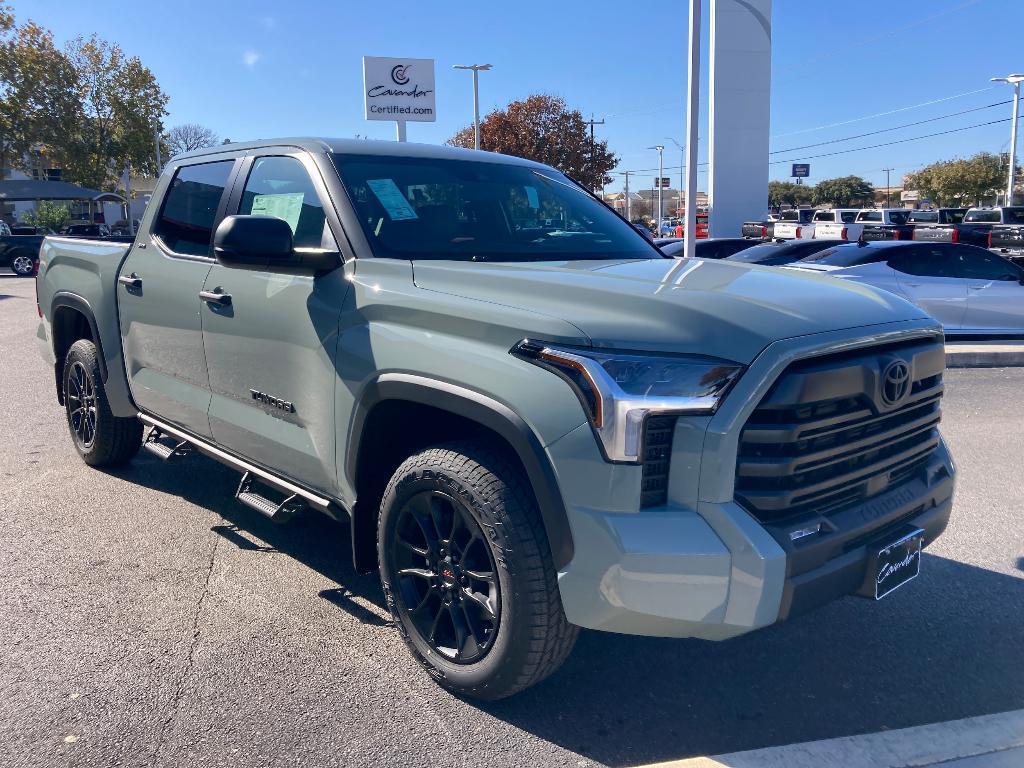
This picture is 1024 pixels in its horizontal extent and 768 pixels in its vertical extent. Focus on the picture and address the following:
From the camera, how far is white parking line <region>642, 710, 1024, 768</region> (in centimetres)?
268

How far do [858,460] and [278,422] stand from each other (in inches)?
88.9

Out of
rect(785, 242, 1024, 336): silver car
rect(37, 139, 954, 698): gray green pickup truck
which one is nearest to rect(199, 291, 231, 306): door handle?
rect(37, 139, 954, 698): gray green pickup truck

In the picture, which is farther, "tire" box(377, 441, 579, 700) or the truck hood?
"tire" box(377, 441, 579, 700)

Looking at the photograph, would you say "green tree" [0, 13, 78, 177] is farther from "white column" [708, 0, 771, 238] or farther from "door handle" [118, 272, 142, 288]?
"door handle" [118, 272, 142, 288]

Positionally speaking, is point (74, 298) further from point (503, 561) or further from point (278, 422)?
point (503, 561)

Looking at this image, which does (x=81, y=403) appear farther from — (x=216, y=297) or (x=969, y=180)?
(x=969, y=180)

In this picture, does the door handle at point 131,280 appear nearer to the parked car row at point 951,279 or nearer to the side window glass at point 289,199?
the side window glass at point 289,199

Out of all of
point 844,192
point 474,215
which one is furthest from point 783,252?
point 844,192

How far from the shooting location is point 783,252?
13.5 metres

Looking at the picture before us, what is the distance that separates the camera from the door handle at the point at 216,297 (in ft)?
12.7

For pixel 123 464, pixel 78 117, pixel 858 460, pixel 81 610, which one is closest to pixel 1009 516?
pixel 858 460

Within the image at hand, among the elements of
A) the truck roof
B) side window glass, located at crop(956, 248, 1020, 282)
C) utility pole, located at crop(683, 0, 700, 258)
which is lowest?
side window glass, located at crop(956, 248, 1020, 282)

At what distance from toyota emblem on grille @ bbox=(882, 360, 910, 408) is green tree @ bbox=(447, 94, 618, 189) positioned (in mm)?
48100

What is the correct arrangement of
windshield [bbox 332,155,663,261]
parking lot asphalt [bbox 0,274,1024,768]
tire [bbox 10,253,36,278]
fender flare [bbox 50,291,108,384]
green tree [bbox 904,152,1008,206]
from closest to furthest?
parking lot asphalt [bbox 0,274,1024,768] → windshield [bbox 332,155,663,261] → fender flare [bbox 50,291,108,384] → tire [bbox 10,253,36,278] → green tree [bbox 904,152,1008,206]
